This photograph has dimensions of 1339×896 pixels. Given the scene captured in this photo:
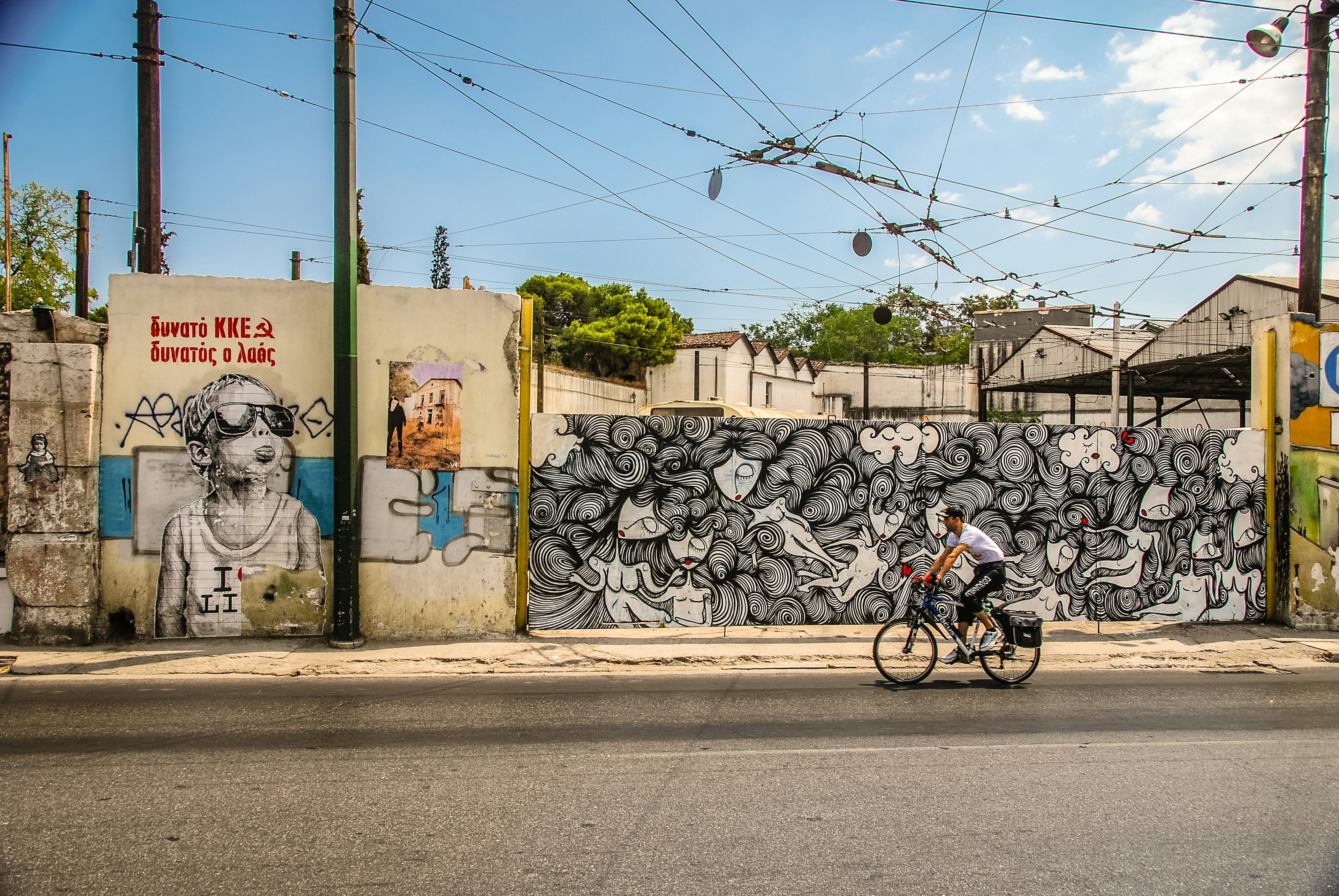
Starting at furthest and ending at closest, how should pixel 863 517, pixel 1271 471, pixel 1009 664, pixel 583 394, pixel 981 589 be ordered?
1. pixel 583 394
2. pixel 1271 471
3. pixel 863 517
4. pixel 1009 664
5. pixel 981 589

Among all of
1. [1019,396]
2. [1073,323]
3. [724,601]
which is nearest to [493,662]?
[724,601]

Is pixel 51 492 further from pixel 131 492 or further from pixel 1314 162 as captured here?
pixel 1314 162

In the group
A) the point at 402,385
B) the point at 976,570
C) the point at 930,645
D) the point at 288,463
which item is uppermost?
the point at 402,385

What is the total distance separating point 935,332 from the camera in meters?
70.1

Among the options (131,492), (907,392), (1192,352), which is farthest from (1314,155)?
(907,392)

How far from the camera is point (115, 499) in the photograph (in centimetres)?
952

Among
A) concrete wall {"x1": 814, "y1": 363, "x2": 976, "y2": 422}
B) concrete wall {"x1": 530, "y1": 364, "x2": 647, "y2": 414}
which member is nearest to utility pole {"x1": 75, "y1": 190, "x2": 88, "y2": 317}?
concrete wall {"x1": 530, "y1": 364, "x2": 647, "y2": 414}

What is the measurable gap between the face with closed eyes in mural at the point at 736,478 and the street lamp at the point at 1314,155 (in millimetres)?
7665

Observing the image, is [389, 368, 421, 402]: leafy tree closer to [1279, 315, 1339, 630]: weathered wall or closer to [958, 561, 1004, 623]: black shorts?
[958, 561, 1004, 623]: black shorts

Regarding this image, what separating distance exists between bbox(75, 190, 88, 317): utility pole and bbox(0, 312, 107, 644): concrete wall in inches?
576

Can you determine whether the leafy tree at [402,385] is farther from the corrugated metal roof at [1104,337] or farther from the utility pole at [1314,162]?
the corrugated metal roof at [1104,337]

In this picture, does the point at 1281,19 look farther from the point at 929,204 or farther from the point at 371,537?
the point at 371,537

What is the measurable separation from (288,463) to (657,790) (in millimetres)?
6526

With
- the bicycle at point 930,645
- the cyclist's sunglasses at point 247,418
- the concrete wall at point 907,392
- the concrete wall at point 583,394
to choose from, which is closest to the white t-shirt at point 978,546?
the bicycle at point 930,645
